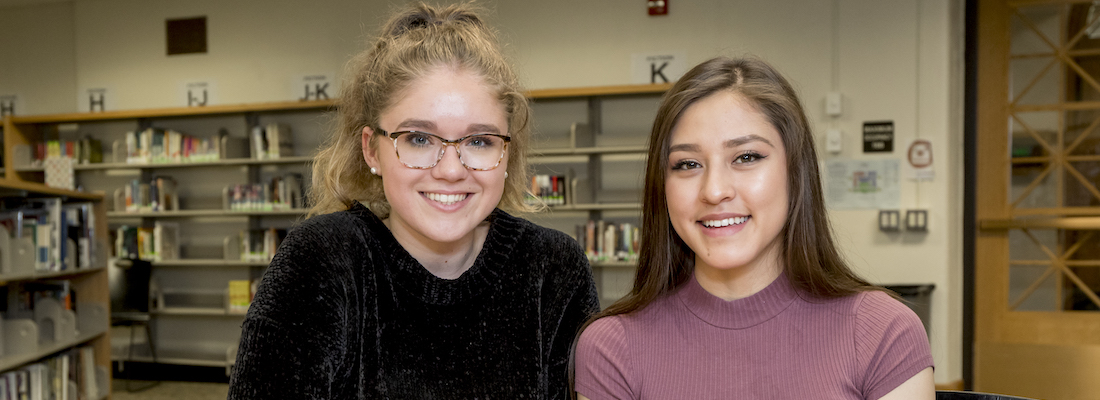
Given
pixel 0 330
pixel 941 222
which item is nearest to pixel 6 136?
pixel 0 330

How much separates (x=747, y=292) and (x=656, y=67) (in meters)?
3.72

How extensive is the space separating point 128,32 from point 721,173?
241 inches

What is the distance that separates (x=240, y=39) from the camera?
543cm

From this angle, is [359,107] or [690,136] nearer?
[690,136]

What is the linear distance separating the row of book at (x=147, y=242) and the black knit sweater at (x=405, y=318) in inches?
187

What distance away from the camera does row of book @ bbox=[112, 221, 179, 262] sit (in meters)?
5.21

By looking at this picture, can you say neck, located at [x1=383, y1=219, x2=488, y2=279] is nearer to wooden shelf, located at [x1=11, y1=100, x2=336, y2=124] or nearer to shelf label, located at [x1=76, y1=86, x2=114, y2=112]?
wooden shelf, located at [x1=11, y1=100, x2=336, y2=124]

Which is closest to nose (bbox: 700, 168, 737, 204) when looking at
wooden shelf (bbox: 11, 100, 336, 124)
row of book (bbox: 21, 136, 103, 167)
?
wooden shelf (bbox: 11, 100, 336, 124)

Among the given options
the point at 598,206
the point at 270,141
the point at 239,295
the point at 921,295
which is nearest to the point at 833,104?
the point at 921,295

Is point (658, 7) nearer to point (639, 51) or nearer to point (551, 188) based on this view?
point (639, 51)

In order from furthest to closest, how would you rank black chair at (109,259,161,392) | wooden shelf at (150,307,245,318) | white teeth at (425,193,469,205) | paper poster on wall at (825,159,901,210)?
wooden shelf at (150,307,245,318) < black chair at (109,259,161,392) < paper poster on wall at (825,159,901,210) < white teeth at (425,193,469,205)

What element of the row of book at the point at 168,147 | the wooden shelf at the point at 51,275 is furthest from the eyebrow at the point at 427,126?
the row of book at the point at 168,147

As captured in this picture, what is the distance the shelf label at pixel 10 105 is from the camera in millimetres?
5879

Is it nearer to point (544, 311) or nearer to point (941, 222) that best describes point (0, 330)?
point (544, 311)
